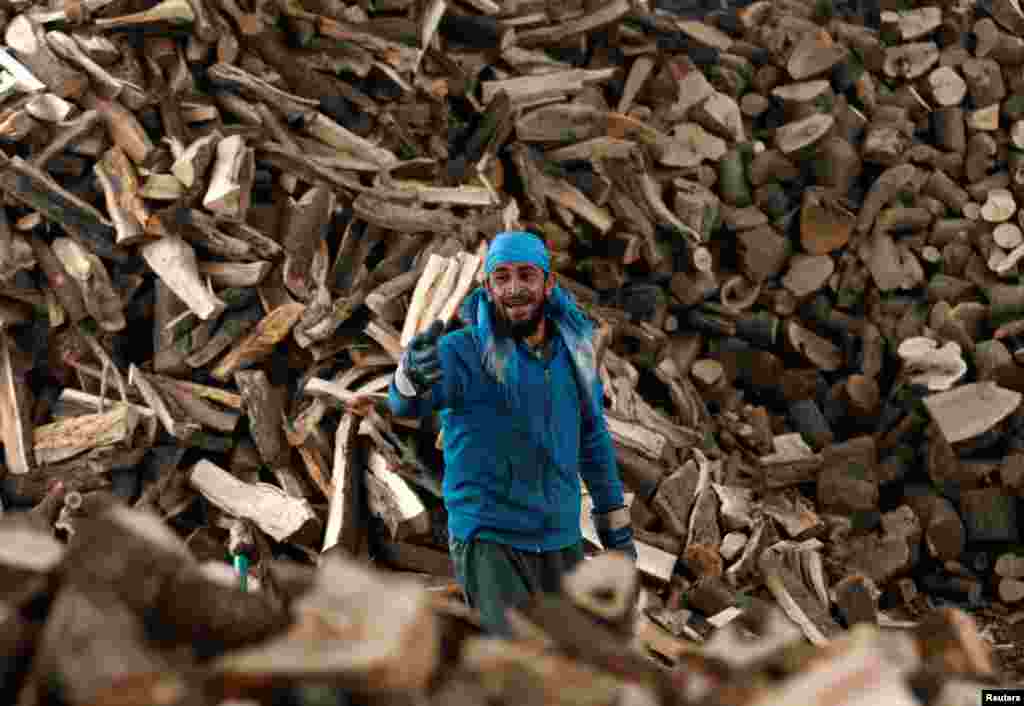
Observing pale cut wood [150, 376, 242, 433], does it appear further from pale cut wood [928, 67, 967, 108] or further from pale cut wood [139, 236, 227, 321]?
pale cut wood [928, 67, 967, 108]

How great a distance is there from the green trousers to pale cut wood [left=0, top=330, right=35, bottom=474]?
Result: 2153 millimetres

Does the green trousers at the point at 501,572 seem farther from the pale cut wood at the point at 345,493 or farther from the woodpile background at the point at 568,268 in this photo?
the pale cut wood at the point at 345,493

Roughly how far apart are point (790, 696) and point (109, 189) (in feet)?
15.0

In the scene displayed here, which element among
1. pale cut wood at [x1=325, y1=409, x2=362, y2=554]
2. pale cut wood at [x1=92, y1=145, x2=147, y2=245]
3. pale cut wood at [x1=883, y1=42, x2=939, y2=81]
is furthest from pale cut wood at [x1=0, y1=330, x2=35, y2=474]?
pale cut wood at [x1=883, y1=42, x2=939, y2=81]

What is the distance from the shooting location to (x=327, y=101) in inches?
257

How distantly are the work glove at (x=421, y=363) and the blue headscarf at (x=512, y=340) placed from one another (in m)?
0.16

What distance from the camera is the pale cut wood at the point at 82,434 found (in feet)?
16.8


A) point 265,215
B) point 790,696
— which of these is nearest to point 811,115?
point 265,215

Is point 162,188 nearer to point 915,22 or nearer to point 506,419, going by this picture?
point 506,419

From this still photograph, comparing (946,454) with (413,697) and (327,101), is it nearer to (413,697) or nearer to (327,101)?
(327,101)

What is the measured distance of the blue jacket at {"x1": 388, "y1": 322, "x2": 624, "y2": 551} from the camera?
12.8ft

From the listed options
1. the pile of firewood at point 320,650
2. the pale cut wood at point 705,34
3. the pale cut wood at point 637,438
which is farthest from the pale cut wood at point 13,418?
the pale cut wood at point 705,34

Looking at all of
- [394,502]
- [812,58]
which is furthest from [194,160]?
[812,58]

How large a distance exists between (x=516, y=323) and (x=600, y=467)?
0.62 metres
